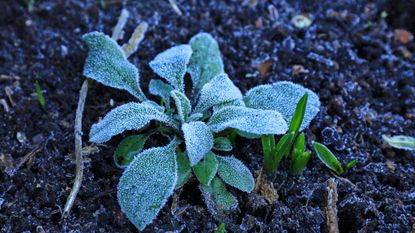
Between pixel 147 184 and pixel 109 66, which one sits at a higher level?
pixel 109 66

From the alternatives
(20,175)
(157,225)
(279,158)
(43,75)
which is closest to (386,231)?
(279,158)

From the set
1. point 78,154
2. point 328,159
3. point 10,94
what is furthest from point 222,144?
point 10,94

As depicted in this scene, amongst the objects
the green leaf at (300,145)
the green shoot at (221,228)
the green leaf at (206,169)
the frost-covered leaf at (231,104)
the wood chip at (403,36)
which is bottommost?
the green shoot at (221,228)

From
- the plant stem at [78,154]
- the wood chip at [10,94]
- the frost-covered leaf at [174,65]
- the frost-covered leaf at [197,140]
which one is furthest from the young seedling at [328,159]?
the wood chip at [10,94]

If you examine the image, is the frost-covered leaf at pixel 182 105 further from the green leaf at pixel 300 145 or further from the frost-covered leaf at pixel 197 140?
the green leaf at pixel 300 145

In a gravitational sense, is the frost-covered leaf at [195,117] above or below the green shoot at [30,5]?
below

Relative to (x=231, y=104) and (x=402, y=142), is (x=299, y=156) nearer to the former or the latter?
(x=231, y=104)
